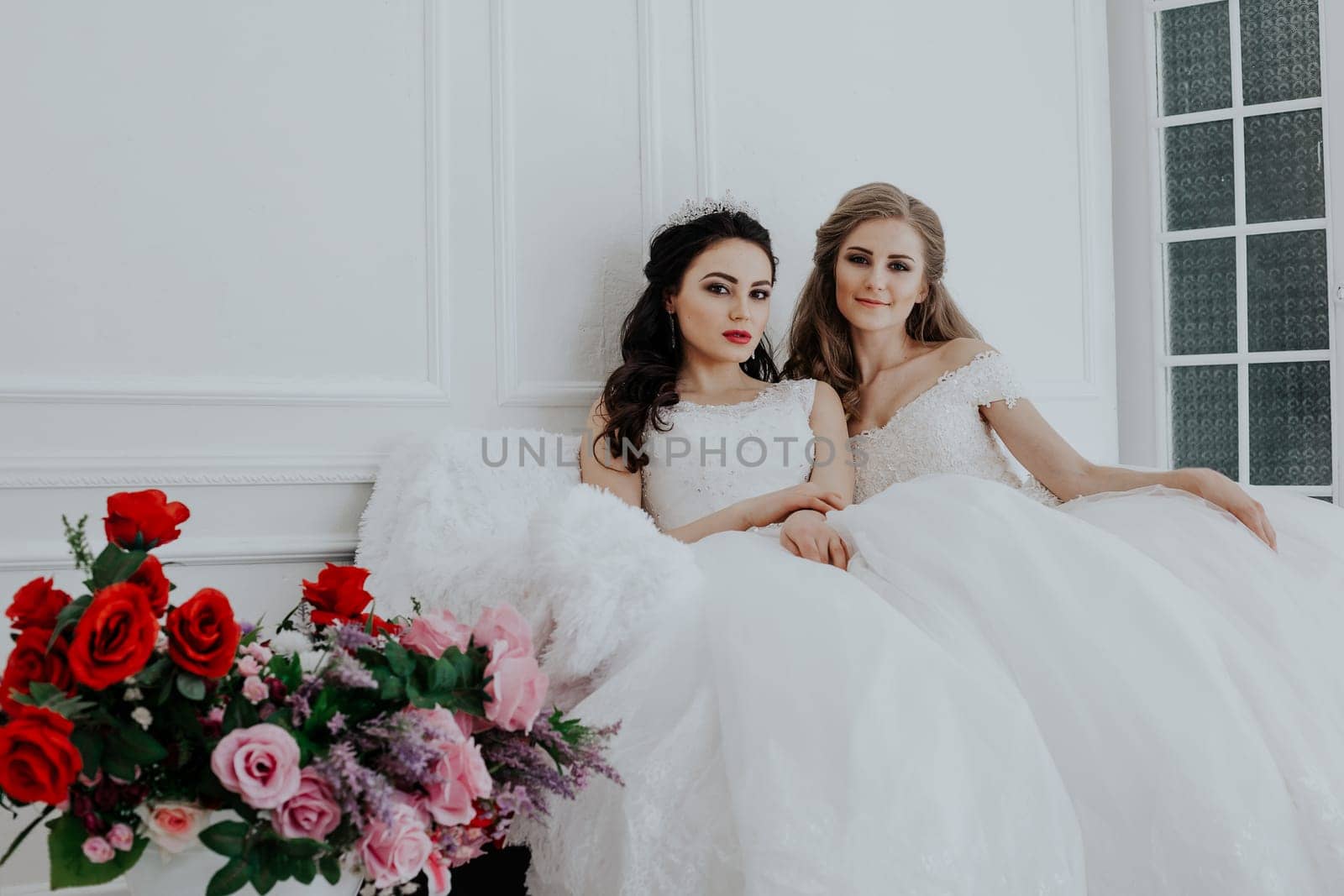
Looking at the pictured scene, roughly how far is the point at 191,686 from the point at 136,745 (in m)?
0.07

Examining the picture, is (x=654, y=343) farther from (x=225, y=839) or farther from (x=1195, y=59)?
(x=1195, y=59)

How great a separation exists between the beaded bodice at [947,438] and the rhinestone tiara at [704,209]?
0.61 metres

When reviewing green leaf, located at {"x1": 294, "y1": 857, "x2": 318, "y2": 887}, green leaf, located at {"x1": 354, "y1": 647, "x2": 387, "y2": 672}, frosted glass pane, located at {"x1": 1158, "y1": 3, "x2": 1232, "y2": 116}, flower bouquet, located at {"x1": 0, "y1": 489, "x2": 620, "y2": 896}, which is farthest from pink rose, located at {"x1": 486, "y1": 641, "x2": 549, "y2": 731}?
frosted glass pane, located at {"x1": 1158, "y1": 3, "x2": 1232, "y2": 116}

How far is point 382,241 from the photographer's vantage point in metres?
2.15

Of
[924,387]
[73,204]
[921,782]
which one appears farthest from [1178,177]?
[73,204]

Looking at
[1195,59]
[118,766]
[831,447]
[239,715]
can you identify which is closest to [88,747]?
[118,766]

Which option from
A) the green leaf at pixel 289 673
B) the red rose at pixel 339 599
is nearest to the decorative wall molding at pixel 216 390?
the red rose at pixel 339 599

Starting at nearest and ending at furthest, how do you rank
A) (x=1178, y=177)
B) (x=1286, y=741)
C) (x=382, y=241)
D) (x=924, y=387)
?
(x=1286, y=741)
(x=382, y=241)
(x=924, y=387)
(x=1178, y=177)

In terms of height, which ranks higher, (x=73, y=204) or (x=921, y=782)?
(x=73, y=204)

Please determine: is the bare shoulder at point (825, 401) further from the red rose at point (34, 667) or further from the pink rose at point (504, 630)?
the red rose at point (34, 667)

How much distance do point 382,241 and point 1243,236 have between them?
2400 mm

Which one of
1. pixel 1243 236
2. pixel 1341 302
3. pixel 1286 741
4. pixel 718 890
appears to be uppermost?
pixel 1243 236

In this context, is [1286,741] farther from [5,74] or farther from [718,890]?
[5,74]

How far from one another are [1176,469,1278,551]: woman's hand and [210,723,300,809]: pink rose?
5.22ft
